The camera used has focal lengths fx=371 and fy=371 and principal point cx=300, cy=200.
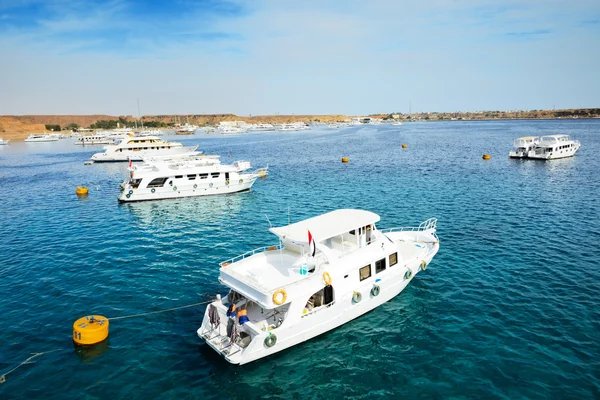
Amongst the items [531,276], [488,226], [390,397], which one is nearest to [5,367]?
[390,397]

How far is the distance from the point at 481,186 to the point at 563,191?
35.5 feet

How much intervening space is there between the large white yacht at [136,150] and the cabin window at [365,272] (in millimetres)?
88602

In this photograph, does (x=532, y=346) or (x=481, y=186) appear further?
(x=481, y=186)

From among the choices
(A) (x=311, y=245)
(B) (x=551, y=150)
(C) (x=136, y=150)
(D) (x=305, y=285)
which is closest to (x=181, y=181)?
(A) (x=311, y=245)

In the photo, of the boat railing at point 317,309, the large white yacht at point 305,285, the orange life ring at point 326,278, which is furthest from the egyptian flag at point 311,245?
the boat railing at point 317,309

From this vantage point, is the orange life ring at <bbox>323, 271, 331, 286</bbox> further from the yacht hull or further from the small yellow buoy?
the yacht hull

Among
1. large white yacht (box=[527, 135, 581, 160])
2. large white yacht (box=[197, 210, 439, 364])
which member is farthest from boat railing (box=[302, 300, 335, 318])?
large white yacht (box=[527, 135, 581, 160])

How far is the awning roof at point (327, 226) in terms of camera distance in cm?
2239

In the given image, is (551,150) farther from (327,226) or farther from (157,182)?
(157,182)

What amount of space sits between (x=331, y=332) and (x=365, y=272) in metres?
4.15

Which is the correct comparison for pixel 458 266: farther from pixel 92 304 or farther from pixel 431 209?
pixel 92 304

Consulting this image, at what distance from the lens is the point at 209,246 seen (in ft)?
115

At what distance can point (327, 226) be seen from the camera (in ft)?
77.6

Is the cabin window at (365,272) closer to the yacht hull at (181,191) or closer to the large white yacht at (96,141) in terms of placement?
the yacht hull at (181,191)
